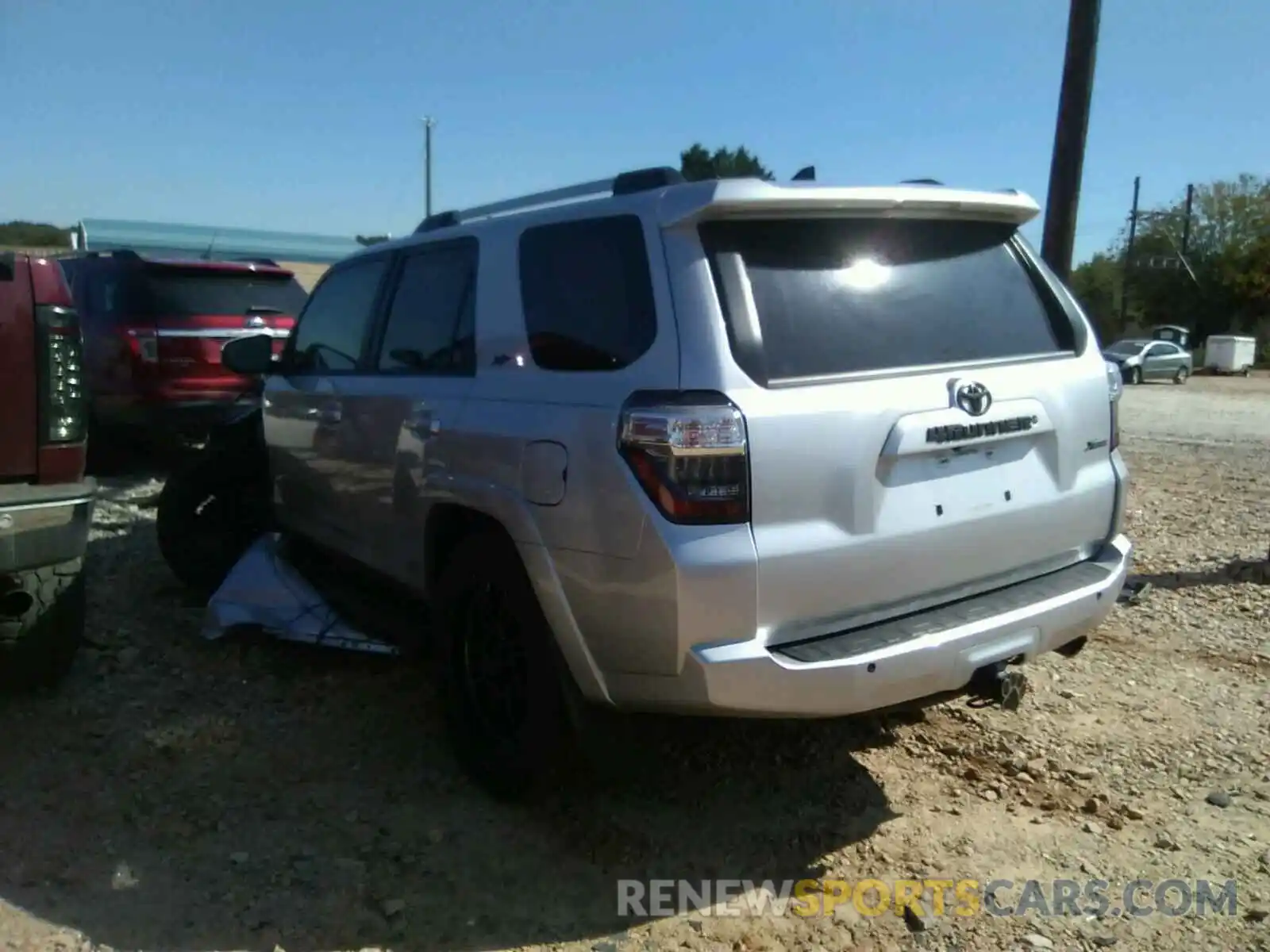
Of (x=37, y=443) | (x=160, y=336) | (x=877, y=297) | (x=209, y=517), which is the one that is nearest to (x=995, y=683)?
(x=877, y=297)

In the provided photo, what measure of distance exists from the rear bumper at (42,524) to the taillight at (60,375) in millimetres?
207

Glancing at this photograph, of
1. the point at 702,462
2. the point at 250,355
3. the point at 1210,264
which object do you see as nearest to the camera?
the point at 702,462

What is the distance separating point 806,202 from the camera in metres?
2.96

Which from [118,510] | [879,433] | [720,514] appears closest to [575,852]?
[720,514]

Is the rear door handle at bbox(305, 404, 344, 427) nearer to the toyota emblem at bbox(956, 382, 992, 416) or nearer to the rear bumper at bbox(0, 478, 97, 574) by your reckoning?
the rear bumper at bbox(0, 478, 97, 574)

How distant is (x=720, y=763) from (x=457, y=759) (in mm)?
920

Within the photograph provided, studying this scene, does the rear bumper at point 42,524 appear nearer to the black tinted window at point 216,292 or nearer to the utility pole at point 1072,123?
the black tinted window at point 216,292

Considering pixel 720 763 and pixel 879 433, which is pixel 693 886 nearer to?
pixel 720 763

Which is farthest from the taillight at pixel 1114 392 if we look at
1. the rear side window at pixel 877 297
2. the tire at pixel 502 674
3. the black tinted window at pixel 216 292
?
the black tinted window at pixel 216 292

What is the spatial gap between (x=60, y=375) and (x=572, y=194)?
78.1 inches

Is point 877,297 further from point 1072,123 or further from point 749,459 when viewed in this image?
point 1072,123

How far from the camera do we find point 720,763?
12.6ft

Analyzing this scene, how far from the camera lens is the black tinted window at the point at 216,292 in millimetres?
8297

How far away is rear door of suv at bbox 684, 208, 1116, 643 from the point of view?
2.82 meters
